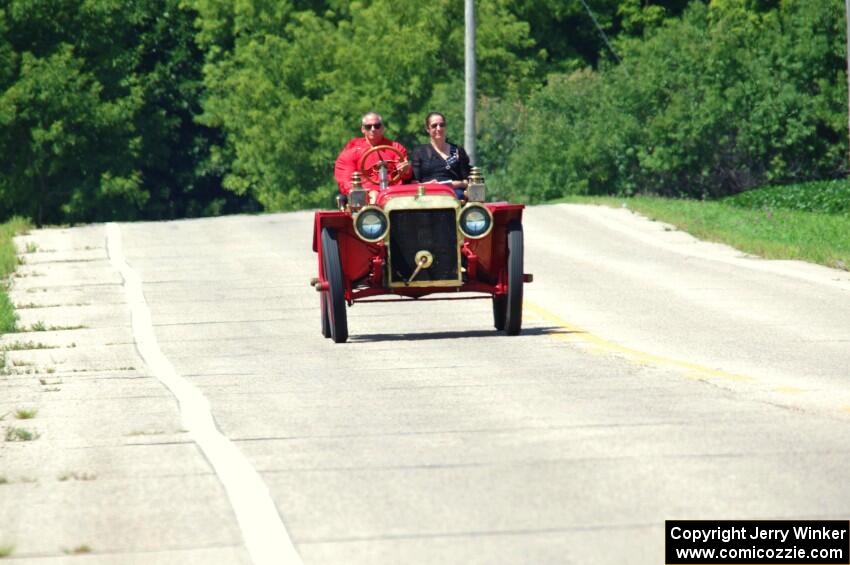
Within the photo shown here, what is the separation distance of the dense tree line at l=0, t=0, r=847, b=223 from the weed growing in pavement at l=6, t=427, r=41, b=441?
37.9 meters

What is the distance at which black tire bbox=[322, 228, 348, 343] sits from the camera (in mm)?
15391

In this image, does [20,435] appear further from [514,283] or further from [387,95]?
[387,95]

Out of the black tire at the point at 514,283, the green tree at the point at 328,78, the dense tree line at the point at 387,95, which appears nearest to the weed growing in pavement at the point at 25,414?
the black tire at the point at 514,283

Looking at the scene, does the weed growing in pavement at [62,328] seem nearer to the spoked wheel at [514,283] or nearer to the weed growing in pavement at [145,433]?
the spoked wheel at [514,283]

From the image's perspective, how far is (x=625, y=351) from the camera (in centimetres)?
1406

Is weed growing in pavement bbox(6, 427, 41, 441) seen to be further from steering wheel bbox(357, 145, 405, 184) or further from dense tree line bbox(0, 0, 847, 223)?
dense tree line bbox(0, 0, 847, 223)

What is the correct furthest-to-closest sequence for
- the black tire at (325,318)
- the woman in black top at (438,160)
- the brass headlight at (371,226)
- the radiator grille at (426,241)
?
the woman in black top at (438,160) → the black tire at (325,318) → the radiator grille at (426,241) → the brass headlight at (371,226)

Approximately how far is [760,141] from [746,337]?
1310 inches

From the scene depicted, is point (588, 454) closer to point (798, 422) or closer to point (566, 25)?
point (798, 422)

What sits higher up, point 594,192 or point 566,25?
point 566,25

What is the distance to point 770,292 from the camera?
19500 millimetres

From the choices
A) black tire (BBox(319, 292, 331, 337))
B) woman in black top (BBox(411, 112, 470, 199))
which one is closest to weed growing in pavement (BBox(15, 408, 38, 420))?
black tire (BBox(319, 292, 331, 337))

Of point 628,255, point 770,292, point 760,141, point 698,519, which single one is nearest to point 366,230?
point 770,292

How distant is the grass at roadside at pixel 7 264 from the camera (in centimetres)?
1773
